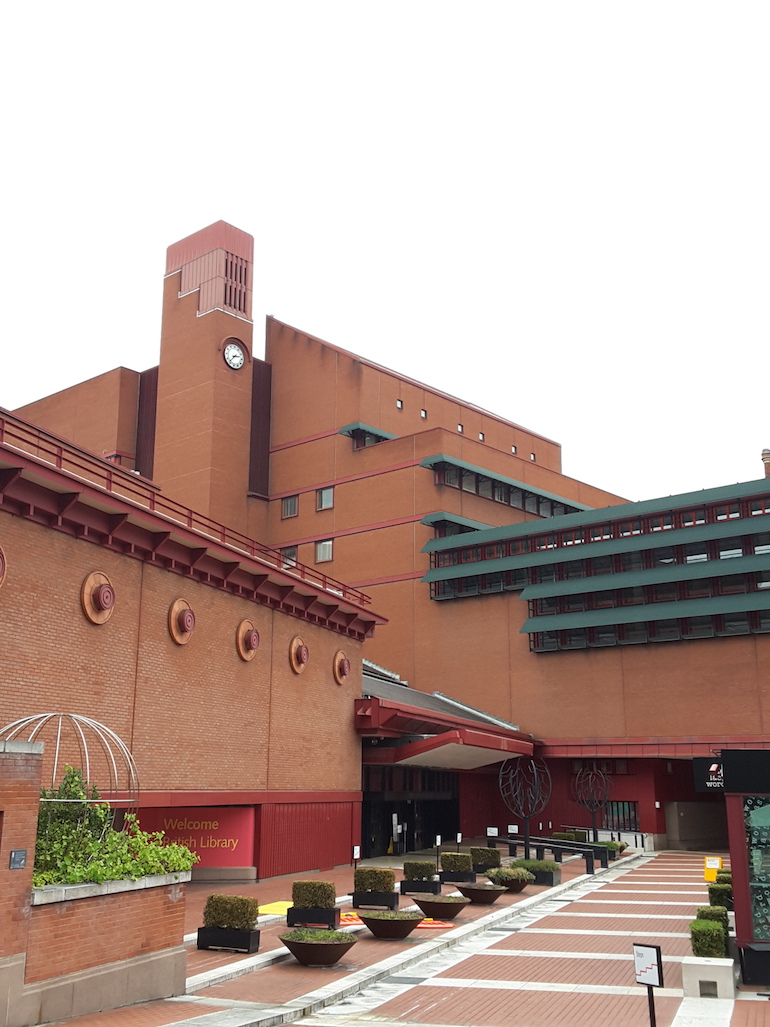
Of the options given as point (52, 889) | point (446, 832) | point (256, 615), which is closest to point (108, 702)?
point (256, 615)

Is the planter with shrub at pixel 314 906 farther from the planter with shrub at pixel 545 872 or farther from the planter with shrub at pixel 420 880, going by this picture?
the planter with shrub at pixel 545 872

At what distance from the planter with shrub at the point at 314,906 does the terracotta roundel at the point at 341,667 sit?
59.8 ft

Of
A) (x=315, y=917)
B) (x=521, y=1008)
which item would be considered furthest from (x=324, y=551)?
(x=521, y=1008)

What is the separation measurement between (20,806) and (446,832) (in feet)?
126

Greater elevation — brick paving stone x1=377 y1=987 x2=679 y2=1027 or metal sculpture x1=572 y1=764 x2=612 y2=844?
metal sculpture x1=572 y1=764 x2=612 y2=844

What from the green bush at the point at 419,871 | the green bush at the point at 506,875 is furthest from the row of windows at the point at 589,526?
the green bush at the point at 419,871

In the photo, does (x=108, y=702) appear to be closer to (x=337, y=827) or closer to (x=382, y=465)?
(x=337, y=827)

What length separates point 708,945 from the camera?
17438 millimetres

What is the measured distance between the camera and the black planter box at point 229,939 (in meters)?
19.8

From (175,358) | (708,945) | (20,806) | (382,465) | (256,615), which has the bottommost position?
(708,945)

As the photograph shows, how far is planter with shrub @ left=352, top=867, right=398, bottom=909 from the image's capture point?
979 inches

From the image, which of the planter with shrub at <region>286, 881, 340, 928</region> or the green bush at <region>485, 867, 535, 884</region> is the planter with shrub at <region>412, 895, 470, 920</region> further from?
the green bush at <region>485, 867, 535, 884</region>

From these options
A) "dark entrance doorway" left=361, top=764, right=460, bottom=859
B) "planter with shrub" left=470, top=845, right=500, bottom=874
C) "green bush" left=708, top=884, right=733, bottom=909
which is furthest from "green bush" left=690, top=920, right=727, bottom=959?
"dark entrance doorway" left=361, top=764, right=460, bottom=859

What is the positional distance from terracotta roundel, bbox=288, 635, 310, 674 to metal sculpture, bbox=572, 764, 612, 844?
1814 cm
